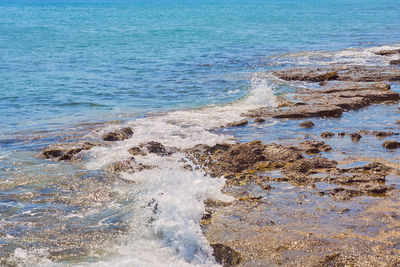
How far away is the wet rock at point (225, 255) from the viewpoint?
17.4 ft

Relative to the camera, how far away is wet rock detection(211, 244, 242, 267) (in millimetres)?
5289

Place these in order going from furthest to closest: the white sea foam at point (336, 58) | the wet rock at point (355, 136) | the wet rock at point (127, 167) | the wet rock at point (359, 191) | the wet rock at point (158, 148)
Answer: the white sea foam at point (336, 58) → the wet rock at point (355, 136) → the wet rock at point (158, 148) → the wet rock at point (127, 167) → the wet rock at point (359, 191)

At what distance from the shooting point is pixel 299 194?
7.03 metres

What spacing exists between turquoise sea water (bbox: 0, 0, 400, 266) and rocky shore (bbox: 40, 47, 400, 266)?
334 mm

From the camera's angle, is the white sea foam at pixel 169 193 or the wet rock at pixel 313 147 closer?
the white sea foam at pixel 169 193

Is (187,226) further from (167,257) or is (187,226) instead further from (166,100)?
(166,100)

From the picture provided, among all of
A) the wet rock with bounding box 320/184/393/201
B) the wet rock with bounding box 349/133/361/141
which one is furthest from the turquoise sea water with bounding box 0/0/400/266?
the wet rock with bounding box 349/133/361/141

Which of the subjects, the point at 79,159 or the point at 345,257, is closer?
the point at 345,257

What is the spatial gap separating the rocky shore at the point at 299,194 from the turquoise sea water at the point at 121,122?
1.10 feet

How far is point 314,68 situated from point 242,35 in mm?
18180

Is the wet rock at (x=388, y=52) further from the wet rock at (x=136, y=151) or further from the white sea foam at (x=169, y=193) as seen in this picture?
the wet rock at (x=136, y=151)

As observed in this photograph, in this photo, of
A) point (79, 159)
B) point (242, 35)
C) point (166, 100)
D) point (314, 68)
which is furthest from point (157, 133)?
point (242, 35)

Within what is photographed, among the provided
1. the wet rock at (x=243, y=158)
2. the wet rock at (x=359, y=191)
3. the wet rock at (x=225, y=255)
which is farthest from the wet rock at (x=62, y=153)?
the wet rock at (x=359, y=191)

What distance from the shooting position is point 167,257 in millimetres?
5590
